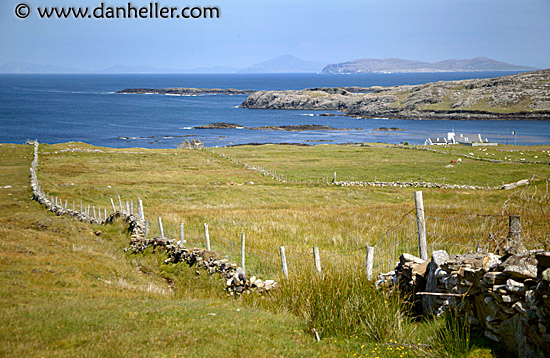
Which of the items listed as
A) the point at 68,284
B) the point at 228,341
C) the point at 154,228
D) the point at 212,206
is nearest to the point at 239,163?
the point at 212,206

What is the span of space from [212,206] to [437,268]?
3395cm

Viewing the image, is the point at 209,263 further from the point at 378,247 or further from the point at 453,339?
the point at 453,339

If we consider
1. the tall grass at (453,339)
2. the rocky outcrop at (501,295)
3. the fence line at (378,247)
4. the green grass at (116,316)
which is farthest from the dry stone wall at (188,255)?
the tall grass at (453,339)

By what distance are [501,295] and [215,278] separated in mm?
11902

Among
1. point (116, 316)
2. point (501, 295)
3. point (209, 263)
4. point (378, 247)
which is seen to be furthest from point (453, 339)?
point (209, 263)

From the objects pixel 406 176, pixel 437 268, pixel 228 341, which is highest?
pixel 437 268

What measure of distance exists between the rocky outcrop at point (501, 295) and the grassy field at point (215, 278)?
0.64 metres

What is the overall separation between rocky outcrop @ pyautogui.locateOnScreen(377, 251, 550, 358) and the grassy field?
2.11 feet

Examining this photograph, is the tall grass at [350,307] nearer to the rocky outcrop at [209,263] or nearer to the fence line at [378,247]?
the fence line at [378,247]

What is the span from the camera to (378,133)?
146 m

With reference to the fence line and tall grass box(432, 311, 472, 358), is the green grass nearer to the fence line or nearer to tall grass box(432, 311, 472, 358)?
tall grass box(432, 311, 472, 358)

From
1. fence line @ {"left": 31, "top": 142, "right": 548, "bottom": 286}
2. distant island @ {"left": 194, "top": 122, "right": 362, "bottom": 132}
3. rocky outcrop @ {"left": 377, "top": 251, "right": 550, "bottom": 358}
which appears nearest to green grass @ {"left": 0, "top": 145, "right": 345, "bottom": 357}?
fence line @ {"left": 31, "top": 142, "right": 548, "bottom": 286}

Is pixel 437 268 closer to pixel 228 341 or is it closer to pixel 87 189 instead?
pixel 228 341

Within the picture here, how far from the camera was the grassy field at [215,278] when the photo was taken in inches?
376
